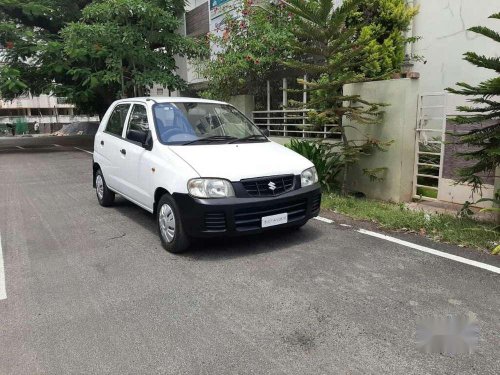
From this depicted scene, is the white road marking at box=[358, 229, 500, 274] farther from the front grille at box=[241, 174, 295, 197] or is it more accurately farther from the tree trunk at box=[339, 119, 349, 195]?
the tree trunk at box=[339, 119, 349, 195]

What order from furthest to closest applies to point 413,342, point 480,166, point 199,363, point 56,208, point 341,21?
point 56,208 < point 341,21 < point 480,166 < point 413,342 < point 199,363

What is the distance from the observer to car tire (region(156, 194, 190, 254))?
4711 millimetres

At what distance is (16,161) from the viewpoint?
15133mm

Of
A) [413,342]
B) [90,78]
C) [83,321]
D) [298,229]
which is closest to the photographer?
[413,342]

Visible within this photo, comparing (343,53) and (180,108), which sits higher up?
(343,53)

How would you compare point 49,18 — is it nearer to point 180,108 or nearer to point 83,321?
point 180,108

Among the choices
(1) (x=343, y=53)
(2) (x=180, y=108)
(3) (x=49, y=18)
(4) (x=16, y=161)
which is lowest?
(4) (x=16, y=161)

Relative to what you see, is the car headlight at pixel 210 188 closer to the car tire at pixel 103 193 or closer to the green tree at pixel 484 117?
the green tree at pixel 484 117

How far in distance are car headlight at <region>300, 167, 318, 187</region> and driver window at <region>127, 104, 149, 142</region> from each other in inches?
79.3

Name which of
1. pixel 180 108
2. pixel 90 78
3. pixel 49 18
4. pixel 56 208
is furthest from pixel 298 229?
pixel 49 18

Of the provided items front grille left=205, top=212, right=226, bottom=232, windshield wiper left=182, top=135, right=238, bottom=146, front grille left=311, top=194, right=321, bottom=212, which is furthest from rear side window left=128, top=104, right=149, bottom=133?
front grille left=311, top=194, right=321, bottom=212

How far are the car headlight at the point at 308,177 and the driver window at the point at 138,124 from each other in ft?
6.61

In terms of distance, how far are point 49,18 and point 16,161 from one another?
6.80m

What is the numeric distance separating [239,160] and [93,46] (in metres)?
10.5
